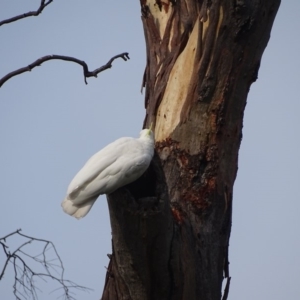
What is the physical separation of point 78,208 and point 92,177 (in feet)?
0.52

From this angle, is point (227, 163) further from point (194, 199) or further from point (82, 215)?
point (82, 215)

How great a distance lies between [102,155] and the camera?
3949 mm

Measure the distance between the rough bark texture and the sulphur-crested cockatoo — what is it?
1.11 ft

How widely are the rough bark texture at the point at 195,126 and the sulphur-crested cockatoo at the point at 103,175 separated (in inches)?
13.3

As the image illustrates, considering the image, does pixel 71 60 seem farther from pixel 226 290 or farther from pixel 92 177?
pixel 226 290

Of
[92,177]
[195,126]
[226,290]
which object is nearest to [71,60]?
[195,126]

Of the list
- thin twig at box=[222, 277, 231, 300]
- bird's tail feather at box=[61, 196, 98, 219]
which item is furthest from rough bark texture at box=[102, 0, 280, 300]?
bird's tail feather at box=[61, 196, 98, 219]

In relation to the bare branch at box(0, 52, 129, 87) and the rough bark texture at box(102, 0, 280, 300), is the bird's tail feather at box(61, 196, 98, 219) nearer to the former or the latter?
the rough bark texture at box(102, 0, 280, 300)

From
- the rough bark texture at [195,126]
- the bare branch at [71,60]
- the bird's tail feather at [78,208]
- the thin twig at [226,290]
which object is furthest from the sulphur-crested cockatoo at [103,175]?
the thin twig at [226,290]

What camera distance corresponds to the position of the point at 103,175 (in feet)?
12.6

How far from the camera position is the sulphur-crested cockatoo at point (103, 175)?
3.80 meters

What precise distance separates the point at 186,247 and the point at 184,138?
80cm

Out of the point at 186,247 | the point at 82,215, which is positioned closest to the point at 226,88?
the point at 186,247

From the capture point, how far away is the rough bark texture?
4.23 meters
